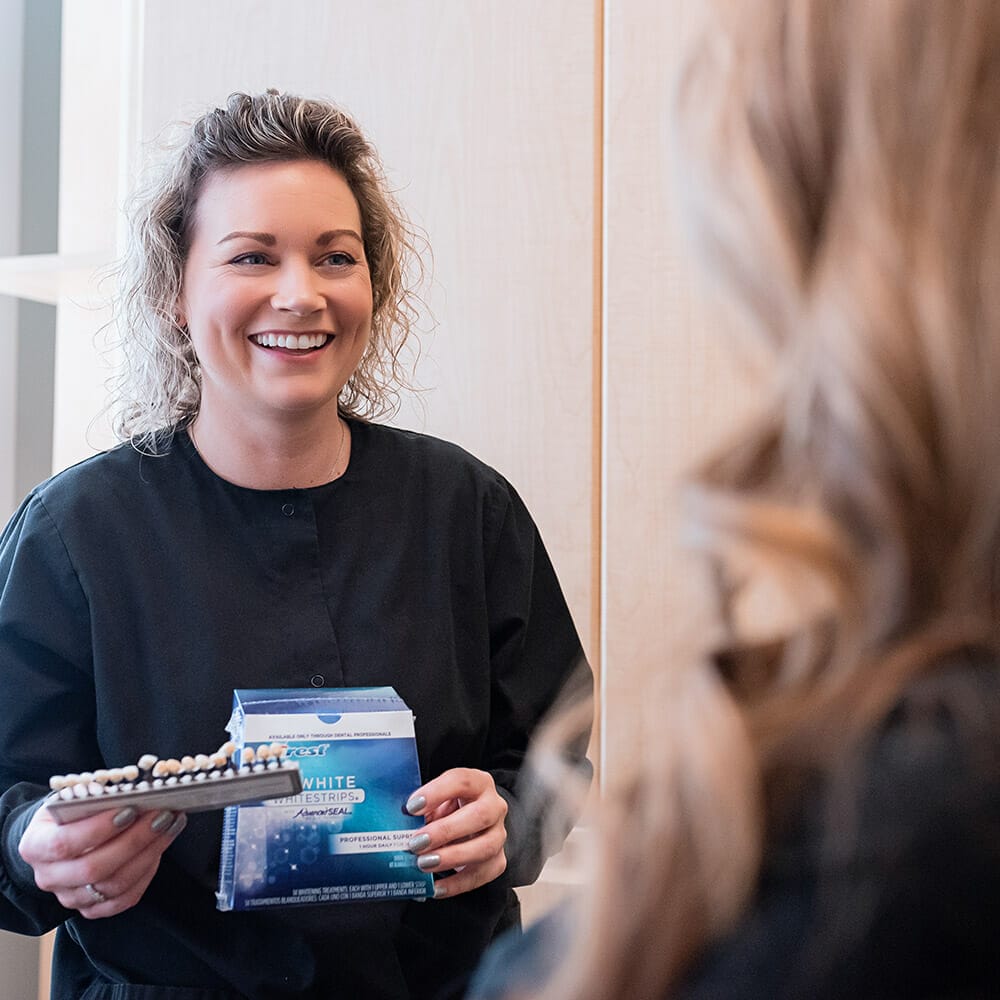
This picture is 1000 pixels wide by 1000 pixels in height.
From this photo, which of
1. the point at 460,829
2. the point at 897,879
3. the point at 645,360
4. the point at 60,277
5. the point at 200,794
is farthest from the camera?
the point at 60,277

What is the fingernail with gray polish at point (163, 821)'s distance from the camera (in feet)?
3.46

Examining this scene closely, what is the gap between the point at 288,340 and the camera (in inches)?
52.4

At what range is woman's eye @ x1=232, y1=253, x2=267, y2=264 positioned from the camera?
52.8 inches

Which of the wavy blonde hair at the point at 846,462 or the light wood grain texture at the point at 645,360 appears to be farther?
the light wood grain texture at the point at 645,360

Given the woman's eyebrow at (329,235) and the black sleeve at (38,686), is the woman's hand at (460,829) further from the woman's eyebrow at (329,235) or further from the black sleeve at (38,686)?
the woman's eyebrow at (329,235)

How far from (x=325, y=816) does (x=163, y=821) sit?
14 centimetres

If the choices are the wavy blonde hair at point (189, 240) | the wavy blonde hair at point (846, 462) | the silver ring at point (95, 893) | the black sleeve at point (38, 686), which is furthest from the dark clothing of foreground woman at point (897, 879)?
the wavy blonde hair at point (189, 240)

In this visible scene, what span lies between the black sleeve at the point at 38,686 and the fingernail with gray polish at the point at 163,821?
192mm

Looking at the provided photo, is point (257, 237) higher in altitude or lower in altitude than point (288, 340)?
higher

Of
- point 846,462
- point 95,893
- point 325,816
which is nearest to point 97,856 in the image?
point 95,893

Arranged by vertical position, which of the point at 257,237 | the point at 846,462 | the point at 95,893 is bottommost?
the point at 95,893

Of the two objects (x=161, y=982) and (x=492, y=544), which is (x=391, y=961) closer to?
(x=161, y=982)

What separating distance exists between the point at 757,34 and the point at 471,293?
111cm

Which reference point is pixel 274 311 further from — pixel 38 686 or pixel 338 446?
pixel 38 686
